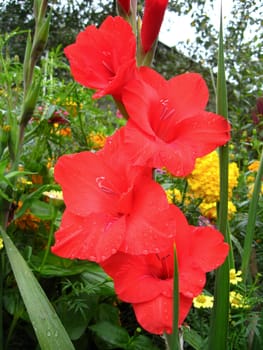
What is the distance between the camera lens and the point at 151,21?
510 millimetres

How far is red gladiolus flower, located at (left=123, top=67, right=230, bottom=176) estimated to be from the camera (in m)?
0.44

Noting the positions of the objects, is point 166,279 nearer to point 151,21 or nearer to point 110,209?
point 110,209

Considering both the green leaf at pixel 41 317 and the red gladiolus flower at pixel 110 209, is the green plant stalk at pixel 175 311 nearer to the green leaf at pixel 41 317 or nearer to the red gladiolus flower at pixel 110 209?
the red gladiolus flower at pixel 110 209

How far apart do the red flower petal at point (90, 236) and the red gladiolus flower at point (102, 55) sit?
0.12 metres

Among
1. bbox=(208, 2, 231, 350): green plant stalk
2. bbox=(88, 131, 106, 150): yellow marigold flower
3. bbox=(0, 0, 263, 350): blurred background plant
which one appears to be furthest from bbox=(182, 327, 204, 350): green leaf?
bbox=(88, 131, 106, 150): yellow marigold flower

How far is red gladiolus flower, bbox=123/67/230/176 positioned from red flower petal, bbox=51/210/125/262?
0.21 feet

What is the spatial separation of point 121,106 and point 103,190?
0.09 meters

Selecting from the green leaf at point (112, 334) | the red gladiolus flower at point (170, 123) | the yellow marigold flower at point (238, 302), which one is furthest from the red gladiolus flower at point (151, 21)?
the green leaf at point (112, 334)

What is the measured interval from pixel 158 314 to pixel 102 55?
26 cm

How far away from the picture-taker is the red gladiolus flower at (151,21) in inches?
19.9

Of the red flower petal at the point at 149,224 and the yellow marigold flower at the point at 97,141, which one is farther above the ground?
the yellow marigold flower at the point at 97,141

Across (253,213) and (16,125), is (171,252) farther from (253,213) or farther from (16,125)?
(16,125)

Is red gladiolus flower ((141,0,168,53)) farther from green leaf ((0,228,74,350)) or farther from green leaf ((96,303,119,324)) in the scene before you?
green leaf ((96,303,119,324))

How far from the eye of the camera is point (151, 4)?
0.50 meters
